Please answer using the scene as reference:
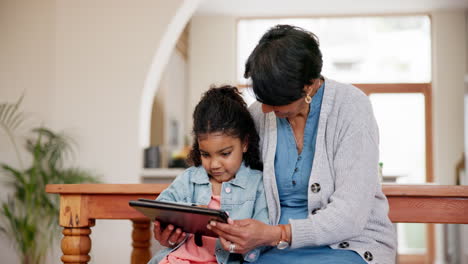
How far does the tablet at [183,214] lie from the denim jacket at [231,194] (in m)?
0.12

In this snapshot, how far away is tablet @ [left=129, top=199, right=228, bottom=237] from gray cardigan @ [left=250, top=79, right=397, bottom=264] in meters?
0.23

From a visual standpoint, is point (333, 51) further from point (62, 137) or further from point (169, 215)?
point (169, 215)

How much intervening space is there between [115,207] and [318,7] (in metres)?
5.92

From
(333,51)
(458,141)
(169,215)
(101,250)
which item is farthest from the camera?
(333,51)

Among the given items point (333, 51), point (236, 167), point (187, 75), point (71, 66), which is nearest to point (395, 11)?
point (333, 51)

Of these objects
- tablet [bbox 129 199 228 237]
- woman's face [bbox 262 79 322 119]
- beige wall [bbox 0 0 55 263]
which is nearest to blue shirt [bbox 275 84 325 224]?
woman's face [bbox 262 79 322 119]

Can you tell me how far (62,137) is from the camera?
432 centimetres

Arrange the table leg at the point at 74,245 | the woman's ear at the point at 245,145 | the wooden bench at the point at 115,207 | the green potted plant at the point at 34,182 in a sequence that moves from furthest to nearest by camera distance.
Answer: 1. the green potted plant at the point at 34,182
2. the table leg at the point at 74,245
3. the wooden bench at the point at 115,207
4. the woman's ear at the point at 245,145

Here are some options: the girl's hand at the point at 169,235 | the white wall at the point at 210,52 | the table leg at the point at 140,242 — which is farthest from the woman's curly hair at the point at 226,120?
the white wall at the point at 210,52

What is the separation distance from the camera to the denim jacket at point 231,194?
1789mm

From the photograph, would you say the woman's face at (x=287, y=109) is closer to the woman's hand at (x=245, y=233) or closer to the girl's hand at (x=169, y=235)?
the woman's hand at (x=245, y=233)

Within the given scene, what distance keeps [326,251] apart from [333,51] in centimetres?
658

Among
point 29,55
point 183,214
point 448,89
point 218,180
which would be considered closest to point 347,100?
point 218,180

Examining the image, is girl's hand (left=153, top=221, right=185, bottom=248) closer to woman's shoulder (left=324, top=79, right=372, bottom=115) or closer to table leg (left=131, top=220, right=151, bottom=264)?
woman's shoulder (left=324, top=79, right=372, bottom=115)
